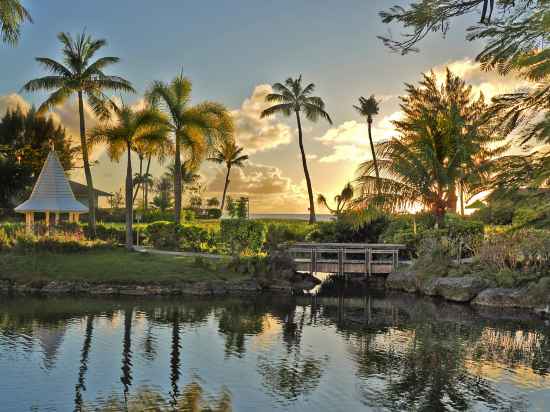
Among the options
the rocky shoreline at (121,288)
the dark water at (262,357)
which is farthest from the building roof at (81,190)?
the dark water at (262,357)

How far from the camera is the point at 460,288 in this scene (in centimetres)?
2314

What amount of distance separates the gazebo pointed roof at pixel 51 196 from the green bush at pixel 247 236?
8.88 meters

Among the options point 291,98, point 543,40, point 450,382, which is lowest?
point 450,382

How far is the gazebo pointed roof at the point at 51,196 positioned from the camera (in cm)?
3209

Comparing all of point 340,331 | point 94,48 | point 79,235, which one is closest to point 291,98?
point 94,48

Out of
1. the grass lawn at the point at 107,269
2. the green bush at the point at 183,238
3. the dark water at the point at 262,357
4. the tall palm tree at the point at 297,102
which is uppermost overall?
the tall palm tree at the point at 297,102

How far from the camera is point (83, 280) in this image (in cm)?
2344

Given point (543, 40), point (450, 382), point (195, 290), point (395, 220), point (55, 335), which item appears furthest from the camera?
point (395, 220)

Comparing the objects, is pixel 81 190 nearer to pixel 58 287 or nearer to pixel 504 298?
pixel 58 287

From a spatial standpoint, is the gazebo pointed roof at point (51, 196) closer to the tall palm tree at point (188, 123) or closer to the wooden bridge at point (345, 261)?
the tall palm tree at point (188, 123)

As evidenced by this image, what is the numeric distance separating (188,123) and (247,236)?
9.49 metres

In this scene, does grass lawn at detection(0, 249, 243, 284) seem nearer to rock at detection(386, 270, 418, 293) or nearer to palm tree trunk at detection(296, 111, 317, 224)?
rock at detection(386, 270, 418, 293)

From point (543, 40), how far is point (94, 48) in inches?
1293

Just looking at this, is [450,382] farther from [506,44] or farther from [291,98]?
[291,98]
